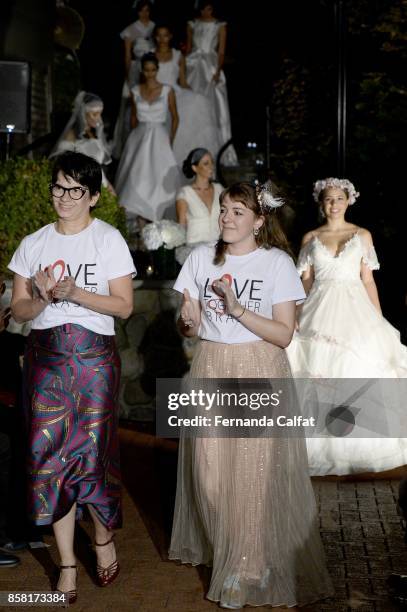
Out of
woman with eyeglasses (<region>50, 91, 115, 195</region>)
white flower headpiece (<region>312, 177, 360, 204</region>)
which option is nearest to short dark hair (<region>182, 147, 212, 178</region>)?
woman with eyeglasses (<region>50, 91, 115, 195</region>)

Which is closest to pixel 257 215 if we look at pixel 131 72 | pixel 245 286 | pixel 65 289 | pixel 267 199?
pixel 267 199

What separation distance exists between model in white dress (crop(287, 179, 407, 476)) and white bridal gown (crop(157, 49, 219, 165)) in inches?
226

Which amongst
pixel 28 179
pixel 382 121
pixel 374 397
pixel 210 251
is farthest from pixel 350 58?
pixel 210 251

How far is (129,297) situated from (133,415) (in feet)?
15.6

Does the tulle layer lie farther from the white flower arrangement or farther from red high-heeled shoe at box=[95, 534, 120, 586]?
red high-heeled shoe at box=[95, 534, 120, 586]

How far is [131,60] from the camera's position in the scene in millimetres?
13930

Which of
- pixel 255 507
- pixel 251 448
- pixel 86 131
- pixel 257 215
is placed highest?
pixel 86 131

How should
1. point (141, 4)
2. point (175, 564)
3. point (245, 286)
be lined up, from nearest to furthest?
point (245, 286), point (175, 564), point (141, 4)

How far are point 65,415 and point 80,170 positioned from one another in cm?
116

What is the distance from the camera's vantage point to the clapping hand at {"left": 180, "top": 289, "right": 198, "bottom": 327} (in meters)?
5.03

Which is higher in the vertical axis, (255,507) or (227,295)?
(227,295)

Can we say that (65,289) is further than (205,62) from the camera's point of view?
No

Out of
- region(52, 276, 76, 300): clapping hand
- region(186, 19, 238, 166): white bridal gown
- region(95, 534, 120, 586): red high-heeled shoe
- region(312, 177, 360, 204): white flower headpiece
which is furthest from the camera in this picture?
region(186, 19, 238, 166): white bridal gown

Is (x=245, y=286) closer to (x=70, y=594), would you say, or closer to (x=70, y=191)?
(x=70, y=191)
